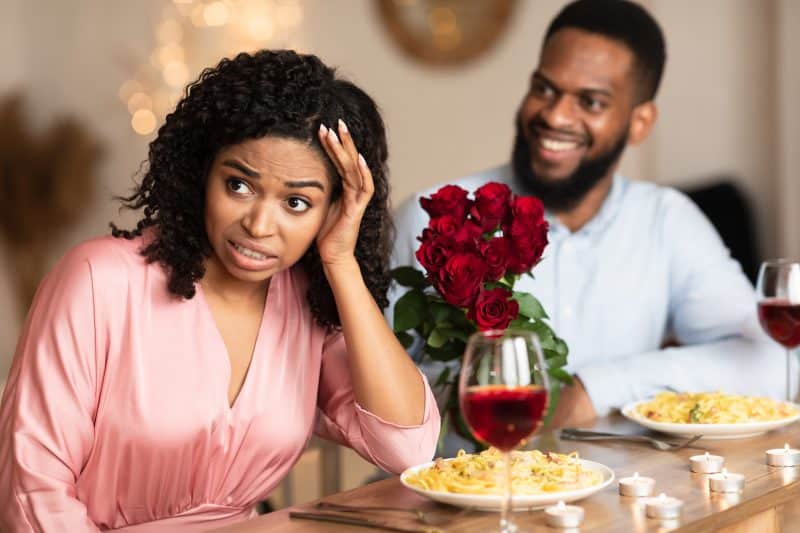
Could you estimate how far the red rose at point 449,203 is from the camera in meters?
2.09

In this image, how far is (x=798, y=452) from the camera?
6.37 ft

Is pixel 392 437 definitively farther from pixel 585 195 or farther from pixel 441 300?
pixel 585 195

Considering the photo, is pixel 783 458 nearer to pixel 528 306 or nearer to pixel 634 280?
pixel 528 306

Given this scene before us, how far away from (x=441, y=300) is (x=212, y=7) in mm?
3868

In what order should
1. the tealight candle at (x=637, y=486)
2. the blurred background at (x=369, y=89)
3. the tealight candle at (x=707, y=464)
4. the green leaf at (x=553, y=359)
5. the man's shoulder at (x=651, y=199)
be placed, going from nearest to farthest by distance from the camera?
1. the tealight candle at (x=637, y=486)
2. the tealight candle at (x=707, y=464)
3. the green leaf at (x=553, y=359)
4. the man's shoulder at (x=651, y=199)
5. the blurred background at (x=369, y=89)

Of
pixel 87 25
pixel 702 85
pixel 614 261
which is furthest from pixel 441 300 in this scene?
pixel 87 25

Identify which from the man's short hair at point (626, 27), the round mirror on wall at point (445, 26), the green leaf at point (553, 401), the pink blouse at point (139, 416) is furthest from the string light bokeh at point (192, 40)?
the pink blouse at point (139, 416)

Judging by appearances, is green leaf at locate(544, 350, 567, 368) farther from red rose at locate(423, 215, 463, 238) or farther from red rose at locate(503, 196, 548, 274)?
red rose at locate(423, 215, 463, 238)

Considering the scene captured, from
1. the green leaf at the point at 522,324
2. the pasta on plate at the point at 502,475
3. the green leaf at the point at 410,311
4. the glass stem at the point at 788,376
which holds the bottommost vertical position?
the pasta on plate at the point at 502,475

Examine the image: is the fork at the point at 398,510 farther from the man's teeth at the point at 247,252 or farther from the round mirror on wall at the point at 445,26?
the round mirror on wall at the point at 445,26

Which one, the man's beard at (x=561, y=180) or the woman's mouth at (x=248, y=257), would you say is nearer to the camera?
the woman's mouth at (x=248, y=257)

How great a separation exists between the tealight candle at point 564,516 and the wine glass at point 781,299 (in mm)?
1038

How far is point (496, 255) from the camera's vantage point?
207 cm

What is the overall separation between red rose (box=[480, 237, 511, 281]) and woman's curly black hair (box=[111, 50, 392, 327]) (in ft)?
0.92
